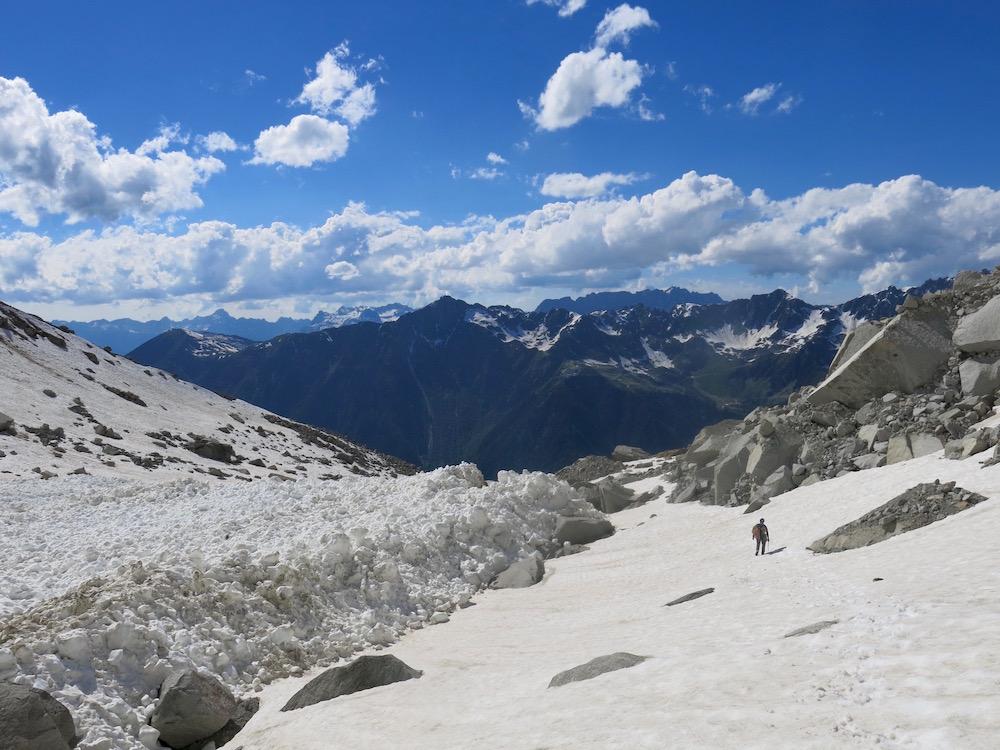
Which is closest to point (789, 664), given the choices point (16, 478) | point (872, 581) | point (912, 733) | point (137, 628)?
point (912, 733)

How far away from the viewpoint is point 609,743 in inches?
321

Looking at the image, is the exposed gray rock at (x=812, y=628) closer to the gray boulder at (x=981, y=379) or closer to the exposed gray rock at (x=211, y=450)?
the gray boulder at (x=981, y=379)

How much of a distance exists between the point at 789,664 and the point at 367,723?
23.1ft

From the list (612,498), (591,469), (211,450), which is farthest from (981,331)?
(211,450)

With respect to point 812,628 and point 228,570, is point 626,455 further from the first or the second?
point 812,628

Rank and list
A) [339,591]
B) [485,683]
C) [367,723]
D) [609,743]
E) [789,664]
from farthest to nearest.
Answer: [339,591] < [485,683] < [367,723] < [789,664] < [609,743]

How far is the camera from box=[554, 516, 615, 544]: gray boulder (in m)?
30.1

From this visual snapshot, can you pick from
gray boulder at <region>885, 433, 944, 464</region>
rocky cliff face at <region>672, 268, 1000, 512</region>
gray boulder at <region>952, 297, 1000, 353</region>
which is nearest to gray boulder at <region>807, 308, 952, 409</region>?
rocky cliff face at <region>672, 268, 1000, 512</region>

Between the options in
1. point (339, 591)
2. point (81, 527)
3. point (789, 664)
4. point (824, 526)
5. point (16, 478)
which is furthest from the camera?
point (16, 478)

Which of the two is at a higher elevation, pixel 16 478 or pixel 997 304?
pixel 997 304

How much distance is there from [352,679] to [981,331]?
104ft

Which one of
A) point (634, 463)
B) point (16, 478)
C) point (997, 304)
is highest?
point (997, 304)

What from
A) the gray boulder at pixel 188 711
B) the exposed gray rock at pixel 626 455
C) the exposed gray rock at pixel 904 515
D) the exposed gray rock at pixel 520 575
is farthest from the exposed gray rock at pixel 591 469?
the gray boulder at pixel 188 711

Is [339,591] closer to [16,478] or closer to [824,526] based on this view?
[824,526]
